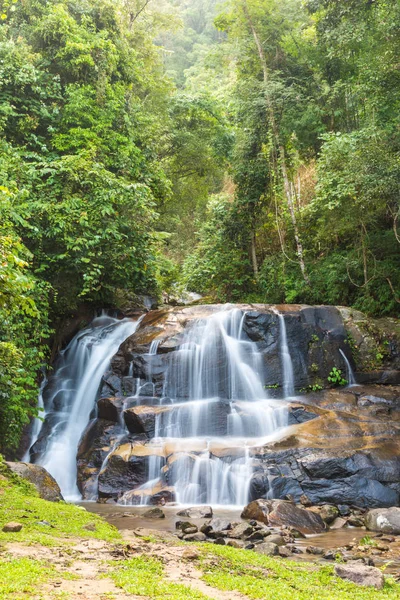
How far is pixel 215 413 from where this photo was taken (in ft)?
40.0

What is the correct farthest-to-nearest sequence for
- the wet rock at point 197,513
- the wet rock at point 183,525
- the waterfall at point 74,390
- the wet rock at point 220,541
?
the waterfall at point 74,390 → the wet rock at point 197,513 → the wet rock at point 183,525 → the wet rock at point 220,541

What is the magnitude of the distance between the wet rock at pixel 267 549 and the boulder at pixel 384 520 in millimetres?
2507

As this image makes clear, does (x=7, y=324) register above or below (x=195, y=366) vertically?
above

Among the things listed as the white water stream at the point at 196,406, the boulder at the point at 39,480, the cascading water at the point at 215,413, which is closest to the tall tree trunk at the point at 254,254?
the white water stream at the point at 196,406

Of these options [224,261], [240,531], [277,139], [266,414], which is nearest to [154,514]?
[240,531]

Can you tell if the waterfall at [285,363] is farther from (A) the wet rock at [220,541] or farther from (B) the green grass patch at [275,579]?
(B) the green grass patch at [275,579]

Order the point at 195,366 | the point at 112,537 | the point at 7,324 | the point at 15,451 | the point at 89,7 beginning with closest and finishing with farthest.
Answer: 1. the point at 112,537
2. the point at 7,324
3. the point at 15,451
4. the point at 195,366
5. the point at 89,7

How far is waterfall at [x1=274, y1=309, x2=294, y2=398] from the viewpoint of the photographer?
13.7 metres

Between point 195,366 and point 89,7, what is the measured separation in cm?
1360

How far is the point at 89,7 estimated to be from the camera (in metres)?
17.8

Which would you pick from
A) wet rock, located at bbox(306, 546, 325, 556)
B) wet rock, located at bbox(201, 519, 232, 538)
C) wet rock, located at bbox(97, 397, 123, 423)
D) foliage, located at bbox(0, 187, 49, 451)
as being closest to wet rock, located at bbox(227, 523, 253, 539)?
wet rock, located at bbox(201, 519, 232, 538)

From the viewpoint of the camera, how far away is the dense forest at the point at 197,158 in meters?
13.3

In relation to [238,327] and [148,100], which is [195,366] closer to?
[238,327]

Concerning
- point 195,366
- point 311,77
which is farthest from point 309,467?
point 311,77
